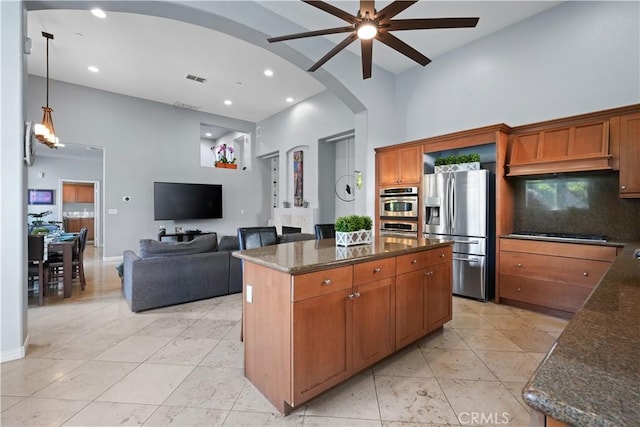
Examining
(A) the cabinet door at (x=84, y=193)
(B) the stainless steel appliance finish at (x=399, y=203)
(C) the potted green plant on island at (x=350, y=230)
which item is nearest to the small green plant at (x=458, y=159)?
(B) the stainless steel appliance finish at (x=399, y=203)

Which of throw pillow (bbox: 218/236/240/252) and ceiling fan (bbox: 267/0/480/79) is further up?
ceiling fan (bbox: 267/0/480/79)

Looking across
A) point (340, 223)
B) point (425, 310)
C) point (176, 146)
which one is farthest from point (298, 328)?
point (176, 146)

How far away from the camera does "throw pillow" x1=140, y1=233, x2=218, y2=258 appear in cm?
363

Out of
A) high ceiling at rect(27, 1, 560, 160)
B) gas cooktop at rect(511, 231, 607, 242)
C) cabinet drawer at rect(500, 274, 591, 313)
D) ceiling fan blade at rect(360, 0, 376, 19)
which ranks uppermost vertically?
high ceiling at rect(27, 1, 560, 160)

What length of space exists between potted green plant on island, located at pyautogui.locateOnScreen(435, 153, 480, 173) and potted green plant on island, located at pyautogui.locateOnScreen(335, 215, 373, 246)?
2.32 m

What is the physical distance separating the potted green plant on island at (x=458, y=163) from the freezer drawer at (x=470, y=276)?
1.23 meters

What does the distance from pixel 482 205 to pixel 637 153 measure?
1.50 m

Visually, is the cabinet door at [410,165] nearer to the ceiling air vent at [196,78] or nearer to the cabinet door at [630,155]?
the cabinet door at [630,155]

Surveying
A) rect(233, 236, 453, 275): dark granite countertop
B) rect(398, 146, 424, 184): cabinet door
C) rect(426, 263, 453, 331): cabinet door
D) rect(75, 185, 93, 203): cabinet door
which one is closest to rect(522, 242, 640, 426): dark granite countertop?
rect(233, 236, 453, 275): dark granite countertop

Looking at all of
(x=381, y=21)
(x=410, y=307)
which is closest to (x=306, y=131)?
(x=381, y=21)

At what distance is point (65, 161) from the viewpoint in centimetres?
976

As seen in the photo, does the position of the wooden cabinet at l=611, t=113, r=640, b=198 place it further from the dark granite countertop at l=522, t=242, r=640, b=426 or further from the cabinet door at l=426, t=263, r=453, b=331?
the dark granite countertop at l=522, t=242, r=640, b=426

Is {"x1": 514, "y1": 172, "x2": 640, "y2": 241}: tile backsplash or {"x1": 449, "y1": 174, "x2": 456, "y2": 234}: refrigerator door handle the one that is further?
{"x1": 449, "y1": 174, "x2": 456, "y2": 234}: refrigerator door handle

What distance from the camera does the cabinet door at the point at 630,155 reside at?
300 centimetres
